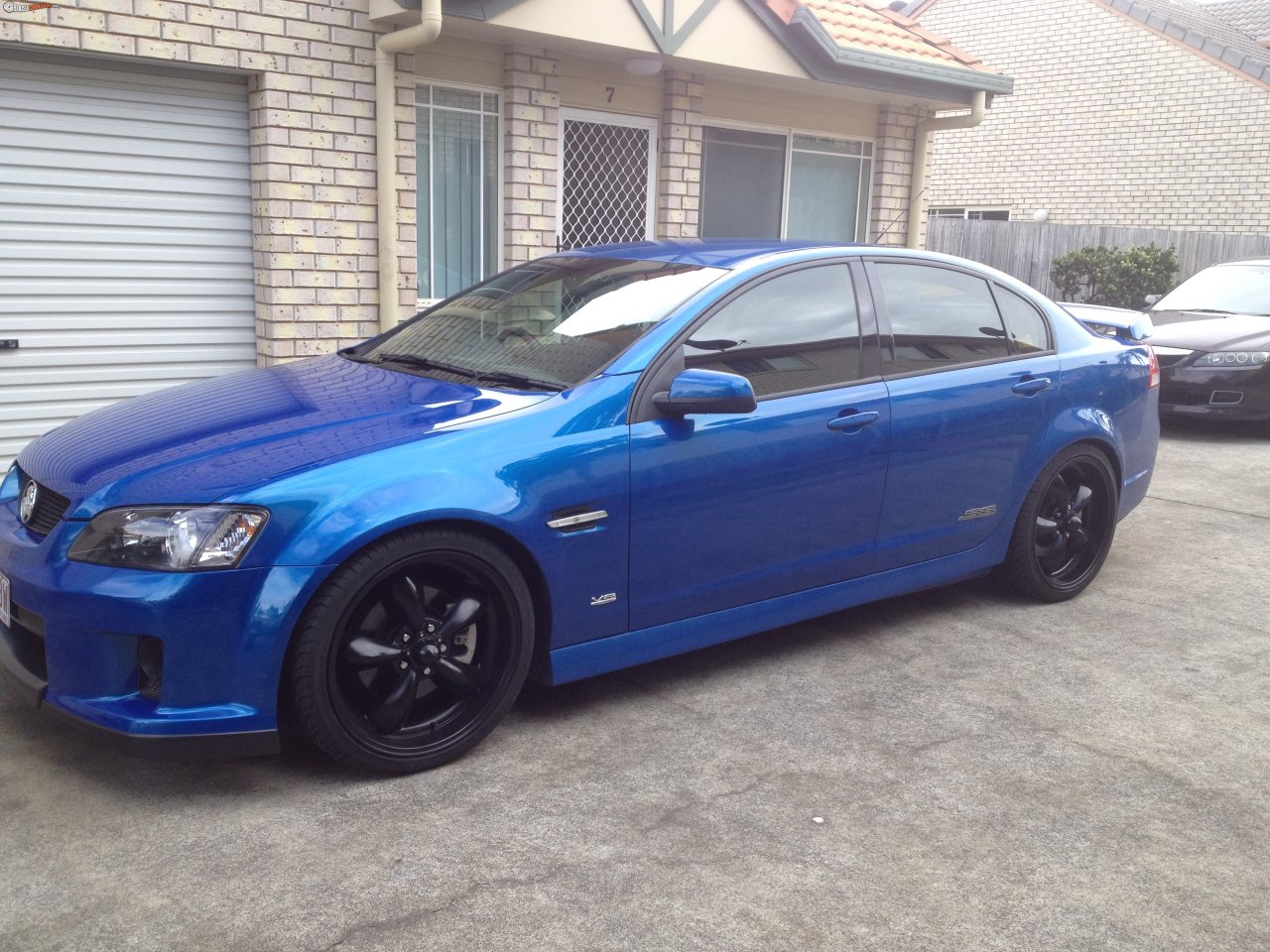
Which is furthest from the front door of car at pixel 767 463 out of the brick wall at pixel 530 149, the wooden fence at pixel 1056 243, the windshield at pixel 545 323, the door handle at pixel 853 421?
the wooden fence at pixel 1056 243

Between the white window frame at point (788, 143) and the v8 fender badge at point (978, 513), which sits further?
the white window frame at point (788, 143)

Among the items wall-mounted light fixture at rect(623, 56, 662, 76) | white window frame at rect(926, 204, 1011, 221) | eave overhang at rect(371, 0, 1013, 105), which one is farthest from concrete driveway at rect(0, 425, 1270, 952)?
white window frame at rect(926, 204, 1011, 221)

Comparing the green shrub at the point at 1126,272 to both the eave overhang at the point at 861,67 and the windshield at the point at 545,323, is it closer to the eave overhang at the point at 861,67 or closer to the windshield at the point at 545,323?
the eave overhang at the point at 861,67

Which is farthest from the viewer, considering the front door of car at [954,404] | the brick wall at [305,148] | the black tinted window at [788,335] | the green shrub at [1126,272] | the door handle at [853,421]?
the green shrub at [1126,272]

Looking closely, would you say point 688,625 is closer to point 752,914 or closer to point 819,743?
point 819,743

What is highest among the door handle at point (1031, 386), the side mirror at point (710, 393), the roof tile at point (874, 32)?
the roof tile at point (874, 32)

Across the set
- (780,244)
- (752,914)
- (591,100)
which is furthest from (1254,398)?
(752,914)

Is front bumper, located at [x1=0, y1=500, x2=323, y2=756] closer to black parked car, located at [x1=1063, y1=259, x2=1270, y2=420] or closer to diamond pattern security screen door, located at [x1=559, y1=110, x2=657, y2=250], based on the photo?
diamond pattern security screen door, located at [x1=559, y1=110, x2=657, y2=250]

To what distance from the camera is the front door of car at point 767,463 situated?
398 centimetres

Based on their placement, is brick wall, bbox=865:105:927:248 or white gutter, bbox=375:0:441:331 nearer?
white gutter, bbox=375:0:441:331

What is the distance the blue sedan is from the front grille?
0.02 metres

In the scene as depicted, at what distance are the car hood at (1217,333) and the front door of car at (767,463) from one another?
7.11m

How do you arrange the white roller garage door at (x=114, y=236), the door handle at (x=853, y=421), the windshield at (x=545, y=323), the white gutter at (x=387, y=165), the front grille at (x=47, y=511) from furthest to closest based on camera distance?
the white gutter at (x=387, y=165)
the white roller garage door at (x=114, y=236)
the door handle at (x=853, y=421)
the windshield at (x=545, y=323)
the front grille at (x=47, y=511)

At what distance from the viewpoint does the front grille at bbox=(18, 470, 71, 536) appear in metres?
3.44
